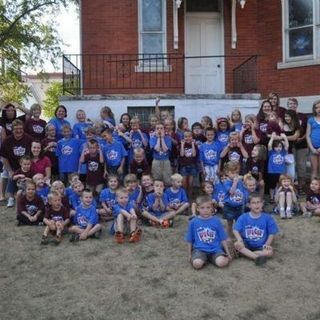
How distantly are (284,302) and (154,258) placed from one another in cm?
206

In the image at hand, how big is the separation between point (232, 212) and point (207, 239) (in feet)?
3.78

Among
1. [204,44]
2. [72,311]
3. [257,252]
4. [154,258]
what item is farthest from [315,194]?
[204,44]

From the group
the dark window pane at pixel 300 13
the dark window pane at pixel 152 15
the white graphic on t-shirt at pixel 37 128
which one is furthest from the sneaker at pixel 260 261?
the dark window pane at pixel 152 15

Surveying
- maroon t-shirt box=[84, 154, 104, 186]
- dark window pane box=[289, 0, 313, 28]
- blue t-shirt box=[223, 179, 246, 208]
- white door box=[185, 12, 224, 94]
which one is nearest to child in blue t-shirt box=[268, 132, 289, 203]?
blue t-shirt box=[223, 179, 246, 208]

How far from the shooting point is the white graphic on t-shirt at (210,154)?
10586 millimetres

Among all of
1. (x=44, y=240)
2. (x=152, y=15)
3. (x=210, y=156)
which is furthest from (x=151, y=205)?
(x=152, y=15)

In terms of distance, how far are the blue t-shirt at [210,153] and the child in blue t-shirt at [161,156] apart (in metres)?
0.63

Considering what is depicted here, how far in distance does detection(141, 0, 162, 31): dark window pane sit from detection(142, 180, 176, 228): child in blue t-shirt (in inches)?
275

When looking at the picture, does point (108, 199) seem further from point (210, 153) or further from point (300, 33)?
point (300, 33)

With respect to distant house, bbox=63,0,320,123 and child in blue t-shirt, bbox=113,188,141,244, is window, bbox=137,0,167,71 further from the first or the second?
child in blue t-shirt, bbox=113,188,141,244

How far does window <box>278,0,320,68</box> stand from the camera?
14.5 m

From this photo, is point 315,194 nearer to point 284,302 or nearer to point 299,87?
point 284,302

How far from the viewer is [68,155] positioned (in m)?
10.7

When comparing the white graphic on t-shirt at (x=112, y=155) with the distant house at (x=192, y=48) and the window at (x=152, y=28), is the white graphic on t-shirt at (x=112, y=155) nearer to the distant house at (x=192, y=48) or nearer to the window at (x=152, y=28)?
the distant house at (x=192, y=48)
